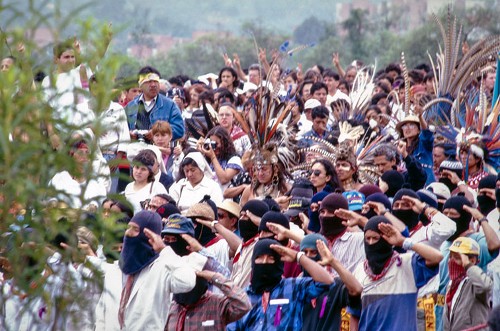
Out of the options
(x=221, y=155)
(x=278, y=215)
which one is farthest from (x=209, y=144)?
(x=278, y=215)

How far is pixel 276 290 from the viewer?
10.8 meters

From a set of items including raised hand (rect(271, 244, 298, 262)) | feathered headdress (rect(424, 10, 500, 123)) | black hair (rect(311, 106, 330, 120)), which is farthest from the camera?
feathered headdress (rect(424, 10, 500, 123))

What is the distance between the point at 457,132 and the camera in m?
15.4

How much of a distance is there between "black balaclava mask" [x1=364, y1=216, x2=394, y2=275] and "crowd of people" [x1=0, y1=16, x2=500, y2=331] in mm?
10

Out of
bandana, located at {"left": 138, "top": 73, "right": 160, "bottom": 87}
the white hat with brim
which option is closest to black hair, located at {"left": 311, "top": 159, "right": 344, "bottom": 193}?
the white hat with brim

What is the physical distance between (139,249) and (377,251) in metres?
1.73

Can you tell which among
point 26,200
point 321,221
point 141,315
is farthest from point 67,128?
point 321,221

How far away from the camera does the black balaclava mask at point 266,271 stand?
35.5 feet

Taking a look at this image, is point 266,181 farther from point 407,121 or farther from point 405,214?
point 407,121

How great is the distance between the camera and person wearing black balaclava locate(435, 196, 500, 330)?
12.2 metres

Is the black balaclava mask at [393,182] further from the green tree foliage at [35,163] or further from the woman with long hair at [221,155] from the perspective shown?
the green tree foliage at [35,163]

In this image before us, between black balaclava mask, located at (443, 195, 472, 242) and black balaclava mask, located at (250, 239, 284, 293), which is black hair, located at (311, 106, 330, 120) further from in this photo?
black balaclava mask, located at (250, 239, 284, 293)

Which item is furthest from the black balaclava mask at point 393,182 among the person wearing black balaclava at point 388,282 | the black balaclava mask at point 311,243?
the black balaclava mask at point 311,243

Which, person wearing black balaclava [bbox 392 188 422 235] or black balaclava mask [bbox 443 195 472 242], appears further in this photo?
black balaclava mask [bbox 443 195 472 242]
